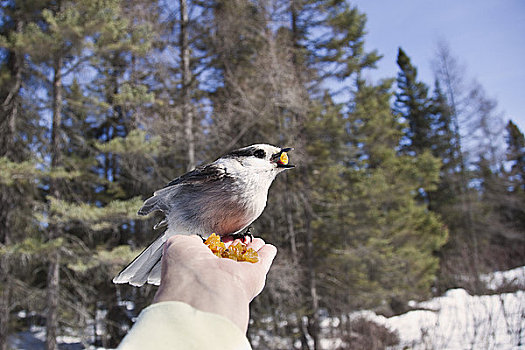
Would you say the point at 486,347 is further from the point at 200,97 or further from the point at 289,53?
the point at 200,97

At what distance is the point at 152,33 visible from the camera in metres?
7.73

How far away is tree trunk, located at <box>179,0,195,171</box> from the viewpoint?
7.91m

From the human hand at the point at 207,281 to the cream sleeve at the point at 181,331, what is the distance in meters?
0.04

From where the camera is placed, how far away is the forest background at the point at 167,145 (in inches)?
299

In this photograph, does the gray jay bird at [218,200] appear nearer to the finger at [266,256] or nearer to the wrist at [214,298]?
the finger at [266,256]

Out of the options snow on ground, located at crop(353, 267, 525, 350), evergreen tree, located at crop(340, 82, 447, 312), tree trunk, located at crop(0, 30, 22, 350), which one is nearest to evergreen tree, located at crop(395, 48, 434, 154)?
evergreen tree, located at crop(340, 82, 447, 312)

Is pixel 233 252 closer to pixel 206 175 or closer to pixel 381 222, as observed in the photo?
pixel 206 175

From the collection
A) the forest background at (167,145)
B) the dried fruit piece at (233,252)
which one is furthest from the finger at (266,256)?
the forest background at (167,145)

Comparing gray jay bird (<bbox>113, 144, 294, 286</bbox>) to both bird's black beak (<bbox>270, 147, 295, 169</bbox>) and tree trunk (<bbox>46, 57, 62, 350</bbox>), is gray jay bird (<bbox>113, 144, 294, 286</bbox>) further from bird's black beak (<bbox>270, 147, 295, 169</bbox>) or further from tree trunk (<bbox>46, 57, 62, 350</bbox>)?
tree trunk (<bbox>46, 57, 62, 350</bbox>)

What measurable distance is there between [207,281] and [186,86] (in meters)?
7.73

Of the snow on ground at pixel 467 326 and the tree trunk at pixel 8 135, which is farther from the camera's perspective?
the tree trunk at pixel 8 135

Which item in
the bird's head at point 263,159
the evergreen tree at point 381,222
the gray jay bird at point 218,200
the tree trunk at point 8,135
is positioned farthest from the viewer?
the evergreen tree at point 381,222

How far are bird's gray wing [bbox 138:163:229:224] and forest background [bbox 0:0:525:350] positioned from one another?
202 inches

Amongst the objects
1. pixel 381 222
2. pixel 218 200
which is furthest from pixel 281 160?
pixel 381 222
